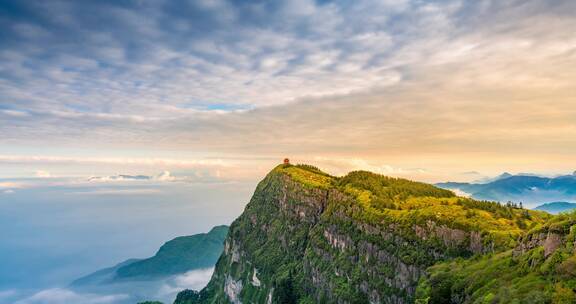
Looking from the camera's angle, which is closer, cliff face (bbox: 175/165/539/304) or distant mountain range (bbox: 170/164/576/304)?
distant mountain range (bbox: 170/164/576/304)

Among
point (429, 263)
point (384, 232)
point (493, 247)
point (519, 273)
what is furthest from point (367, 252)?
point (519, 273)

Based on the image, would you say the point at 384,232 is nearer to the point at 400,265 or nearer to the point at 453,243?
the point at 400,265

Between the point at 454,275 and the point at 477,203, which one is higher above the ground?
the point at 477,203

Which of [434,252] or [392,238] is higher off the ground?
[392,238]

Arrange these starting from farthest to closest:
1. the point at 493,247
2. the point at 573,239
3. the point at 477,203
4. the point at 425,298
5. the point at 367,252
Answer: the point at 367,252 → the point at 477,203 → the point at 493,247 → the point at 425,298 → the point at 573,239

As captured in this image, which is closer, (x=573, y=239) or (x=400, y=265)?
(x=573, y=239)

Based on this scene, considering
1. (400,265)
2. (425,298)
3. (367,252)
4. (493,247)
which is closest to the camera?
(425,298)

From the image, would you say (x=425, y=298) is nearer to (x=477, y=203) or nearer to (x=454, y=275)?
(x=454, y=275)

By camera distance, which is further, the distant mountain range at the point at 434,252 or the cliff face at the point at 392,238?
the cliff face at the point at 392,238

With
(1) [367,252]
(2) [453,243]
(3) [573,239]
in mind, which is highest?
(3) [573,239]

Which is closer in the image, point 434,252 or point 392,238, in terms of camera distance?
point 434,252
